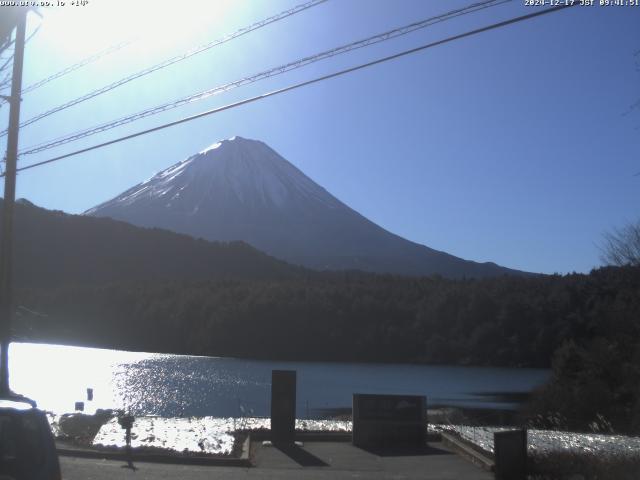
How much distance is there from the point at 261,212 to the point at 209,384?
12346 centimetres

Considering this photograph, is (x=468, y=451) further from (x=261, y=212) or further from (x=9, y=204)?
(x=261, y=212)

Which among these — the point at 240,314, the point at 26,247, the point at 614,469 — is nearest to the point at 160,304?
the point at 240,314

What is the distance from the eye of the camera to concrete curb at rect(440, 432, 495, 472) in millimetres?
13656

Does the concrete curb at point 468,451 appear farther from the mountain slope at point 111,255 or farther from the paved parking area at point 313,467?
the mountain slope at point 111,255

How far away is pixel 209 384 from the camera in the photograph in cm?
4138

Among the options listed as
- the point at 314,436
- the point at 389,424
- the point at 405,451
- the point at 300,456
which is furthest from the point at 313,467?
the point at 314,436

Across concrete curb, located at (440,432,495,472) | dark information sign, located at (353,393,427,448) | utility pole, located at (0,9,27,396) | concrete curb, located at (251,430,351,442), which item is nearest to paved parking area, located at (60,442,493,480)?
concrete curb, located at (440,432,495,472)

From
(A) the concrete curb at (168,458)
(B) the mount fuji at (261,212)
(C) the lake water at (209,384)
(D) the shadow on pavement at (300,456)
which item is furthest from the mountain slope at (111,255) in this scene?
(D) the shadow on pavement at (300,456)

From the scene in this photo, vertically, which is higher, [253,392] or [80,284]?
[80,284]

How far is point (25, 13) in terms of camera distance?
15008mm

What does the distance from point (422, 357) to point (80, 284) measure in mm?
38463

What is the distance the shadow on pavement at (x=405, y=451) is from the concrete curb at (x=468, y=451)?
29cm

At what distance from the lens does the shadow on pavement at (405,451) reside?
15359mm

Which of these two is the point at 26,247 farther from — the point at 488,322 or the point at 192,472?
the point at 192,472
